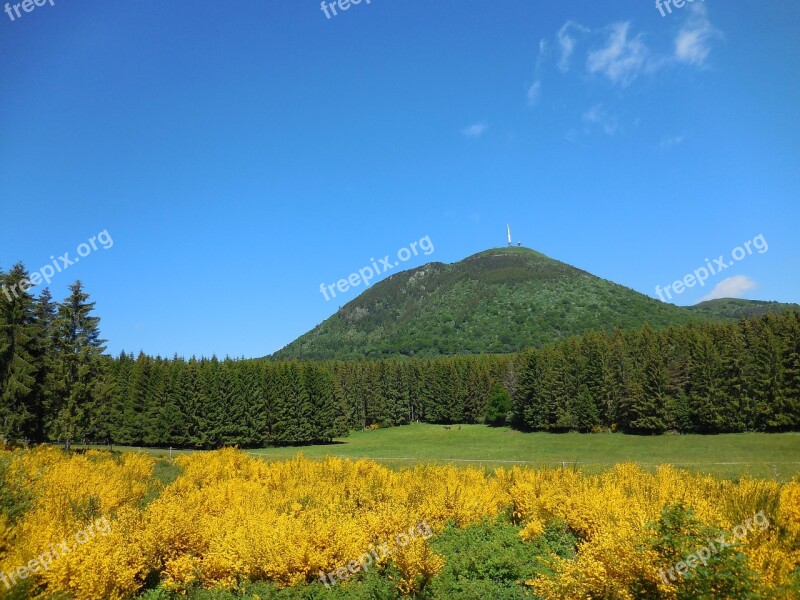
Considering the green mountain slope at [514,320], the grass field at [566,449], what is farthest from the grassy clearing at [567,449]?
the green mountain slope at [514,320]

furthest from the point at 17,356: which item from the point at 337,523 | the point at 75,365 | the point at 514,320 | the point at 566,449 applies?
the point at 514,320

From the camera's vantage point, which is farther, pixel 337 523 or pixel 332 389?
pixel 332 389

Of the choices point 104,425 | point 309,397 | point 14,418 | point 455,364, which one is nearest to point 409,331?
point 455,364

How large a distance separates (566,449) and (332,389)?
36434 mm

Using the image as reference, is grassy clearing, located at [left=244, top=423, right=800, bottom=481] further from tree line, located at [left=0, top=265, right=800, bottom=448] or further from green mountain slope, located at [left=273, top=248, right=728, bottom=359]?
green mountain slope, located at [left=273, top=248, right=728, bottom=359]

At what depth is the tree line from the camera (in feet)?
118

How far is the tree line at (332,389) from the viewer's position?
36.1m

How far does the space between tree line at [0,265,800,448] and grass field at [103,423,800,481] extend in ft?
13.3

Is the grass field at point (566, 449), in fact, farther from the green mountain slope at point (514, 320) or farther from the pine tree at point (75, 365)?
the green mountain slope at point (514, 320)

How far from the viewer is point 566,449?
51.7 m

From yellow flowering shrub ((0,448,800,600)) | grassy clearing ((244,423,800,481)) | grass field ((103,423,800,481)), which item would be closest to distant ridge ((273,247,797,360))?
grassy clearing ((244,423,800,481))

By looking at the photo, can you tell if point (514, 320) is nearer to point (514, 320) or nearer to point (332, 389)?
point (514, 320)

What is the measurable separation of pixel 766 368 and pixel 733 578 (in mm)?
57821

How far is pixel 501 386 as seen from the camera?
85.2 metres
